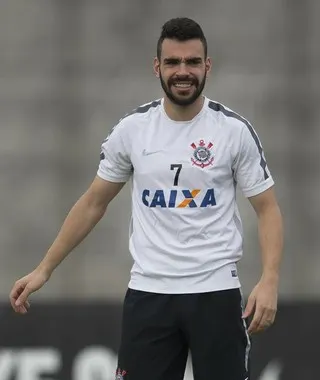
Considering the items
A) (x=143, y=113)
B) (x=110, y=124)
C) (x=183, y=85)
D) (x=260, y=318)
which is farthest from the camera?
(x=110, y=124)

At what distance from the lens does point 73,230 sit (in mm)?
3811

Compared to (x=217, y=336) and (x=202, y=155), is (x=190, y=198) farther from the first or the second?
(x=217, y=336)

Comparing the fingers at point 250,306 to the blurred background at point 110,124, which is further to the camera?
the blurred background at point 110,124

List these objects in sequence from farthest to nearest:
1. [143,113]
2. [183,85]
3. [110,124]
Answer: [110,124], [143,113], [183,85]

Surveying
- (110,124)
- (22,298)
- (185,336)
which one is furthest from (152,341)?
(110,124)

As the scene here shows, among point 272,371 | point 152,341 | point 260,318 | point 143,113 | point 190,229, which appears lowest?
point 272,371

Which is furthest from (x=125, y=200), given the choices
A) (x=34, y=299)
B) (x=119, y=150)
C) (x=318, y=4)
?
(x=119, y=150)

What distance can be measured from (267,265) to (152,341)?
0.43m

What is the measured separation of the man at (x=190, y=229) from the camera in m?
3.58

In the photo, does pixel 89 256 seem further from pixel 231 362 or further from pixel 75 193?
pixel 231 362

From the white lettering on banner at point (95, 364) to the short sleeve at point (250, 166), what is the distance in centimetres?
202

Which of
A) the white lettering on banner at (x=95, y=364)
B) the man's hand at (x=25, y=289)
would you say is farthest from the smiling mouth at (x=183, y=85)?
the white lettering on banner at (x=95, y=364)

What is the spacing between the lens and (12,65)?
215 inches

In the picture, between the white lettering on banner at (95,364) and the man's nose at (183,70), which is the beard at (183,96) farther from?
the white lettering on banner at (95,364)
